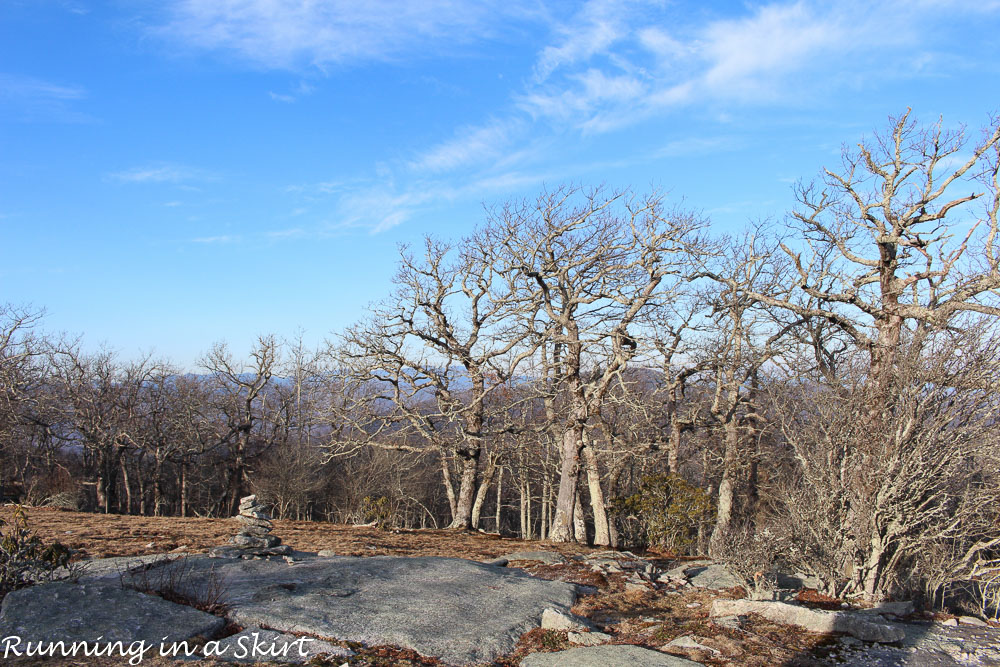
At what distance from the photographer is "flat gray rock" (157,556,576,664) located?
20.2 feet

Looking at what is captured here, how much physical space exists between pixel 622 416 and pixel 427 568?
1215 centimetres

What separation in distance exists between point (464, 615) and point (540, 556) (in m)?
4.84

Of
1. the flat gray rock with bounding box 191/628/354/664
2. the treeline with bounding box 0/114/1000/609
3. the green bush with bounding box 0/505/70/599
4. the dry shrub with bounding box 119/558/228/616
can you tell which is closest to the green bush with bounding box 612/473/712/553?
the treeline with bounding box 0/114/1000/609

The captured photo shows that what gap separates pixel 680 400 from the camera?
2178 centimetres

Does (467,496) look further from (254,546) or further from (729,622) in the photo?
(729,622)

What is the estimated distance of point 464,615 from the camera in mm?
7039

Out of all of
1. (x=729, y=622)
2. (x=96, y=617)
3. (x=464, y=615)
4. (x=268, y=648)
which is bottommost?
(x=729, y=622)

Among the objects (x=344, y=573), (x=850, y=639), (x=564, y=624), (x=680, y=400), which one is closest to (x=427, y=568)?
(x=344, y=573)

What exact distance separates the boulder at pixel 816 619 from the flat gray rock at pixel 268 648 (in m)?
4.70

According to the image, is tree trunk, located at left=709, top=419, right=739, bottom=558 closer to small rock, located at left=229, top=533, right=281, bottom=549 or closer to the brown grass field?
the brown grass field

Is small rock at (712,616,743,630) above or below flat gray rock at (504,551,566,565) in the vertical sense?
above

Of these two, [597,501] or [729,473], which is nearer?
[597,501]

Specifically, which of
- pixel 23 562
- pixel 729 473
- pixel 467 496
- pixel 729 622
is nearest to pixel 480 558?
pixel 729 622

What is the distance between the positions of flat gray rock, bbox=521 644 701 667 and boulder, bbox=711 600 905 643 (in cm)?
→ 213
